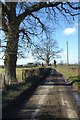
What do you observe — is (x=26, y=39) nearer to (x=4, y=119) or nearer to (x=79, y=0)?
(x=79, y=0)

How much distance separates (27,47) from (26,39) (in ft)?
2.96

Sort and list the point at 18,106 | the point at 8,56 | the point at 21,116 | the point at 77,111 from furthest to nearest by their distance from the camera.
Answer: the point at 8,56 < the point at 18,106 < the point at 77,111 < the point at 21,116

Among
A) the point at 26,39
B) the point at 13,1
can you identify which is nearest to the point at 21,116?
the point at 13,1

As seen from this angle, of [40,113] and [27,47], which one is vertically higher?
[27,47]

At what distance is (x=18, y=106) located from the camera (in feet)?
49.0

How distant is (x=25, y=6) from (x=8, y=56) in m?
4.67

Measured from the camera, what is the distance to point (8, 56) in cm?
2875

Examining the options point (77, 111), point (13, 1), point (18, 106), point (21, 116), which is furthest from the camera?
point (13, 1)

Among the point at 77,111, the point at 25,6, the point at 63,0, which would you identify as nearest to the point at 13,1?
the point at 25,6

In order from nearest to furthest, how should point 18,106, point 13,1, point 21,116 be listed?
point 21,116
point 18,106
point 13,1

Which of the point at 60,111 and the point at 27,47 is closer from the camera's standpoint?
the point at 60,111

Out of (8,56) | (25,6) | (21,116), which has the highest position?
(25,6)

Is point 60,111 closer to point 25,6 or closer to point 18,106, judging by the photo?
point 18,106

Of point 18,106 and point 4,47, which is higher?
point 4,47
